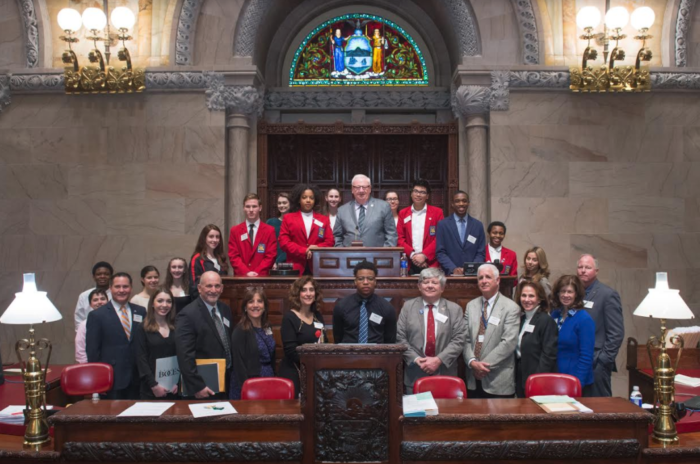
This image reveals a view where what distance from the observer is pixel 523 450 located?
4.31 metres

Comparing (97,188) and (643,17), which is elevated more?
(643,17)

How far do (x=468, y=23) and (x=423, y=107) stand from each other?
5.95ft

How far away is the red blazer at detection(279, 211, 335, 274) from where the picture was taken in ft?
25.3

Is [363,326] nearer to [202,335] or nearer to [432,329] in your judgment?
[432,329]

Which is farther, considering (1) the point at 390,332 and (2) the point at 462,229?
(2) the point at 462,229

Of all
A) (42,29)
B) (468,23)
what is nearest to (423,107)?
(468,23)

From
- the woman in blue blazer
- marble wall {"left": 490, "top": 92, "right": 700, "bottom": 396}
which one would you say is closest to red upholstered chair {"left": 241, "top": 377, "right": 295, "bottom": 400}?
the woman in blue blazer

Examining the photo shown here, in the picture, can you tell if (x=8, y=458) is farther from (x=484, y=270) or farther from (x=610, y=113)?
(x=610, y=113)

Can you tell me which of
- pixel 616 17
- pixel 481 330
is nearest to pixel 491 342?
pixel 481 330

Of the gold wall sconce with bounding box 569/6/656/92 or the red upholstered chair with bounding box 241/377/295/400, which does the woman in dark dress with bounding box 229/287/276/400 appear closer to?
the red upholstered chair with bounding box 241/377/295/400

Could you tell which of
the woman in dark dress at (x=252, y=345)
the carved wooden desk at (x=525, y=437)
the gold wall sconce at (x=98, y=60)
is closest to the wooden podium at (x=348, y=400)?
the carved wooden desk at (x=525, y=437)

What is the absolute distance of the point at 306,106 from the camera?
11.6 m

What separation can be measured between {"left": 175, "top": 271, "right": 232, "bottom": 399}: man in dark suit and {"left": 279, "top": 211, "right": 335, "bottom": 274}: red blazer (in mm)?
1700

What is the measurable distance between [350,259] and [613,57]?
5.07 metres
